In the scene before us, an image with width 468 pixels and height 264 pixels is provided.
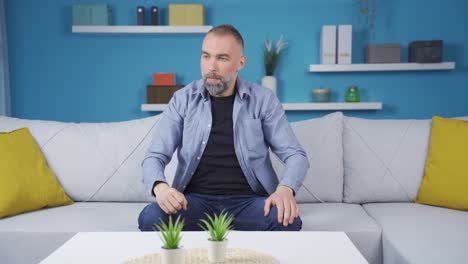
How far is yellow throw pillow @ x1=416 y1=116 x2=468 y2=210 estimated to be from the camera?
2.13 metres

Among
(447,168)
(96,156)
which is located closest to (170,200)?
(96,156)

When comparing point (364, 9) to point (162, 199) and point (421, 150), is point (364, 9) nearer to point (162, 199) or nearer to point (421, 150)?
point (421, 150)

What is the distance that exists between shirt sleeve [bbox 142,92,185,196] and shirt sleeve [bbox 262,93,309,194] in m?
0.35

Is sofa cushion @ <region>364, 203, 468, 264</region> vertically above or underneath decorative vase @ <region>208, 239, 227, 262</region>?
underneath

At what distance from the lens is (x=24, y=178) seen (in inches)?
82.4

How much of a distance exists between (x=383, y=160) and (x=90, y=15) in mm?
2601

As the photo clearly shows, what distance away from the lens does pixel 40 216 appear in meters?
2.03

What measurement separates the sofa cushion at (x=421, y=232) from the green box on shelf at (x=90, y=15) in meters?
2.59

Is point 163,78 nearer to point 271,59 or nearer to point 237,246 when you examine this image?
point 271,59

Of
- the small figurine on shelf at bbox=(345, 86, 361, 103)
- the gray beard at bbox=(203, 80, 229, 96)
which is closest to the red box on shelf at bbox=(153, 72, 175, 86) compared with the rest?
the small figurine on shelf at bbox=(345, 86, 361, 103)

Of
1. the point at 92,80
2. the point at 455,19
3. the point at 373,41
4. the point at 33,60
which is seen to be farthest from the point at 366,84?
the point at 33,60

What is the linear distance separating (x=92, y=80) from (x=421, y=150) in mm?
2693

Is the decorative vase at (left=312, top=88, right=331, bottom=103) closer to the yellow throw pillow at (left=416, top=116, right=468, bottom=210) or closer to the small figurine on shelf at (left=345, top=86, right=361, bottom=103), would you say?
the small figurine on shelf at (left=345, top=86, right=361, bottom=103)

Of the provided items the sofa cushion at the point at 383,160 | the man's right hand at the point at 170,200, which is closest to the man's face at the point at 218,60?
the man's right hand at the point at 170,200
